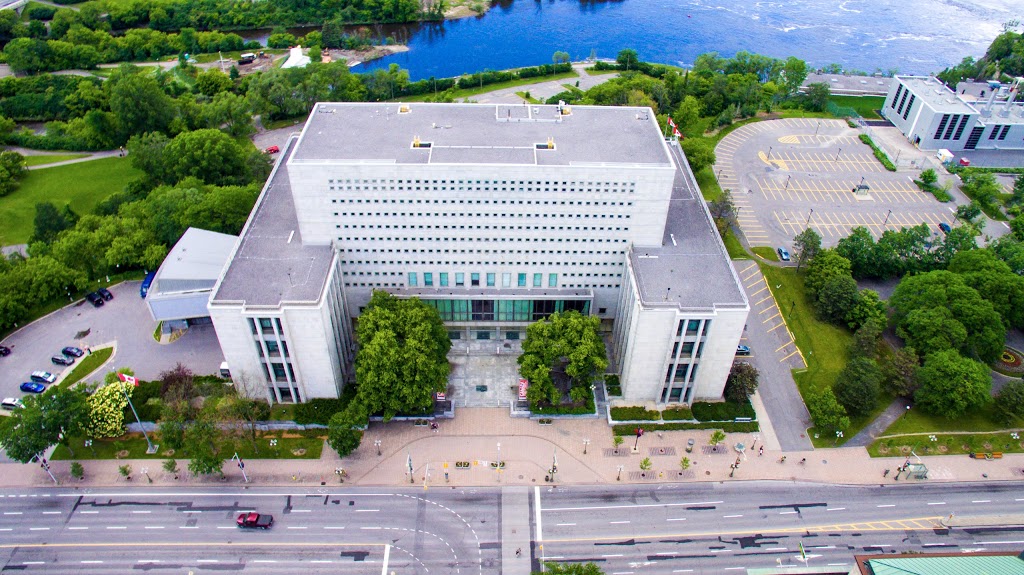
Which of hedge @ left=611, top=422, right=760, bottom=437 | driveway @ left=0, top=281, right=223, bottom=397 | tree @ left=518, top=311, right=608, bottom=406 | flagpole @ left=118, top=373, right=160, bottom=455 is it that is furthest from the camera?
driveway @ left=0, top=281, right=223, bottom=397

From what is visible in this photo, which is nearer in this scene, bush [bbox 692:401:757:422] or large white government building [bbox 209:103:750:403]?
large white government building [bbox 209:103:750:403]

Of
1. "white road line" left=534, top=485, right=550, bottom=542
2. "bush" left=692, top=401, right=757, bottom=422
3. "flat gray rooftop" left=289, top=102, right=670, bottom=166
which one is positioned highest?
"flat gray rooftop" left=289, top=102, right=670, bottom=166

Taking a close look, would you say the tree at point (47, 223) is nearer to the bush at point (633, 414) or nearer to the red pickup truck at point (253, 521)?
the red pickup truck at point (253, 521)

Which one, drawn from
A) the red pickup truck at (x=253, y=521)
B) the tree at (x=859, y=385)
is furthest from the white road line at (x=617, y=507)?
the red pickup truck at (x=253, y=521)

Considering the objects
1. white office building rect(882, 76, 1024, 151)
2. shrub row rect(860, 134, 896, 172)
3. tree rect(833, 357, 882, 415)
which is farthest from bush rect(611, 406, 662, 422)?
white office building rect(882, 76, 1024, 151)

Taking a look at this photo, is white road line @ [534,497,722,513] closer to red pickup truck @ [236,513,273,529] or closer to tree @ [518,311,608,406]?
tree @ [518,311,608,406]

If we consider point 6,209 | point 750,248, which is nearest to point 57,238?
point 6,209
